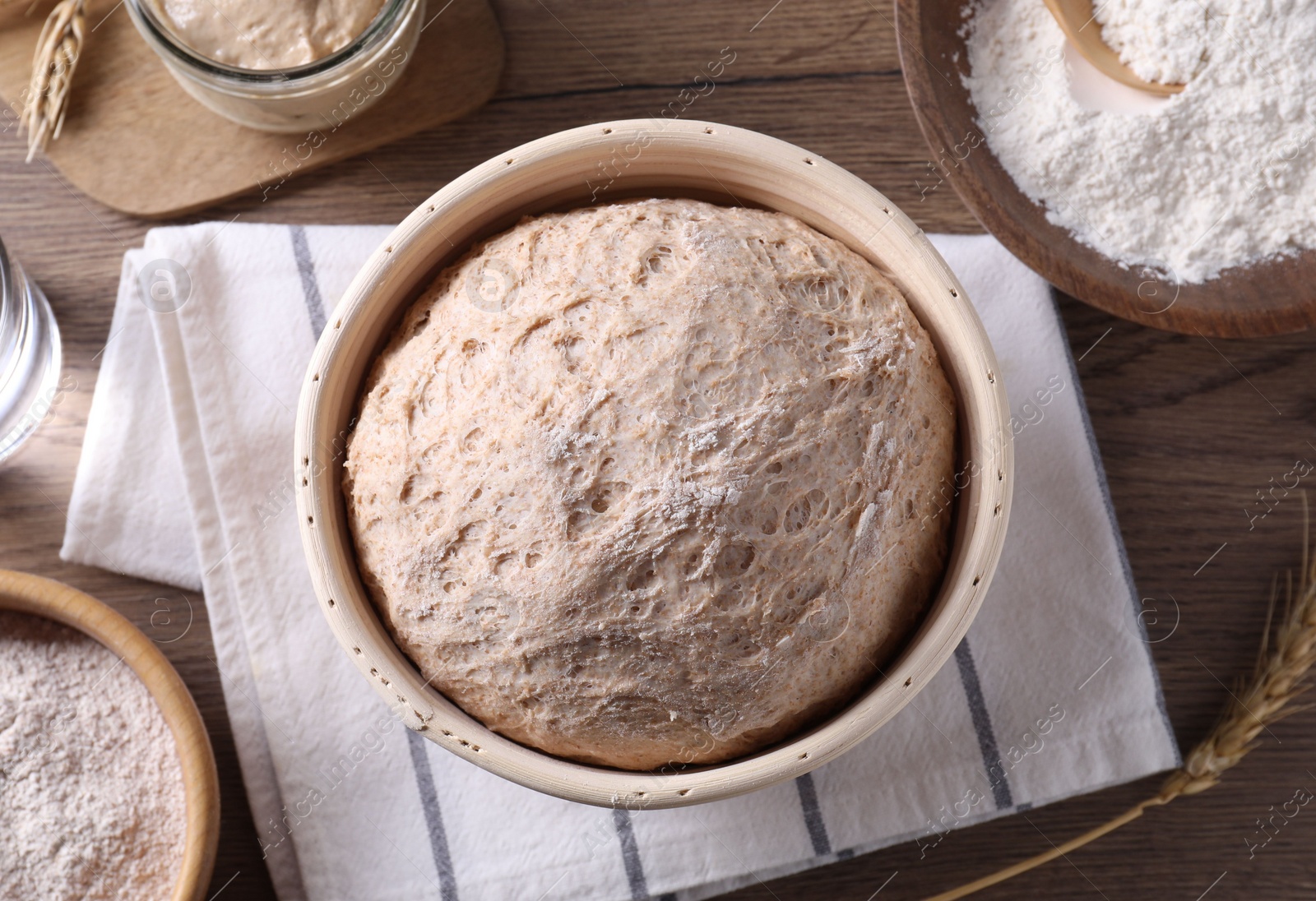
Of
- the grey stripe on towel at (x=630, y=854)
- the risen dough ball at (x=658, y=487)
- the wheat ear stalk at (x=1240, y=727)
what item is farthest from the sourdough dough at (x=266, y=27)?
the wheat ear stalk at (x=1240, y=727)

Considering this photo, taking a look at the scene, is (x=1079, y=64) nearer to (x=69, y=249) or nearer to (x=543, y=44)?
(x=543, y=44)

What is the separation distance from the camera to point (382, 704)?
1.38 metres

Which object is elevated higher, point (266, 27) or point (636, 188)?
A: point (266, 27)

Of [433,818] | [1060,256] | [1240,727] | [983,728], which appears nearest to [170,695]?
[433,818]

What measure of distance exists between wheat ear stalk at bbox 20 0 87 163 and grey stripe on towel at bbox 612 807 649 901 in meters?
1.25

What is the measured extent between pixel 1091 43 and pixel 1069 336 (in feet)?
1.33

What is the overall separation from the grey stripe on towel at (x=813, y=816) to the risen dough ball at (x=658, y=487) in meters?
0.32

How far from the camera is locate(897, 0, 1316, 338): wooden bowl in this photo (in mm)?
1316

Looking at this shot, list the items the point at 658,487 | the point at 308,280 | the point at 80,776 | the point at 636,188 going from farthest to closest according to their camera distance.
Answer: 1. the point at 308,280
2. the point at 80,776
3. the point at 636,188
4. the point at 658,487

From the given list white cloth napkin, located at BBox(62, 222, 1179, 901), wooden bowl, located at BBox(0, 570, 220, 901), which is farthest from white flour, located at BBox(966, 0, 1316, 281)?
wooden bowl, located at BBox(0, 570, 220, 901)

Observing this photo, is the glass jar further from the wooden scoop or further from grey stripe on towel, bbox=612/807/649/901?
grey stripe on towel, bbox=612/807/649/901

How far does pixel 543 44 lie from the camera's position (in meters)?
1.51

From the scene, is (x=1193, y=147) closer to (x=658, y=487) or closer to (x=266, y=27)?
(x=658, y=487)

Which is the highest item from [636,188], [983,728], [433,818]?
[636,188]
